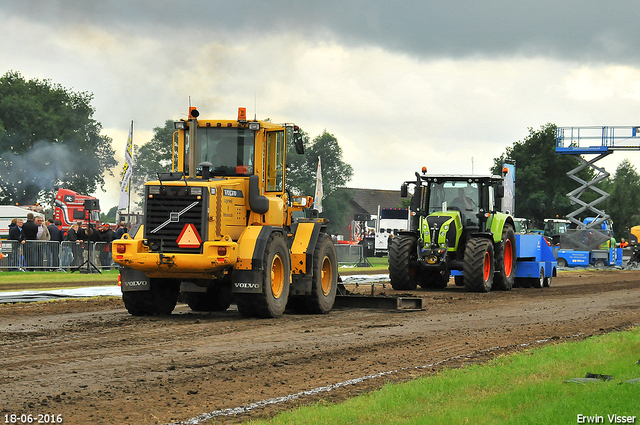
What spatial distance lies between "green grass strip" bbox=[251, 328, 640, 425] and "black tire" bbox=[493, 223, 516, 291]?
1276cm

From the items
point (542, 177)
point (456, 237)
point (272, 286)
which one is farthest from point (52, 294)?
point (542, 177)

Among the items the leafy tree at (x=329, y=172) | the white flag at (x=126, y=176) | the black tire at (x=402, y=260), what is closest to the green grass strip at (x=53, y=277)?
the white flag at (x=126, y=176)

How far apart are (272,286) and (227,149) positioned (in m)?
2.35

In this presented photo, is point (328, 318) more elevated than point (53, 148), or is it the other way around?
point (53, 148)

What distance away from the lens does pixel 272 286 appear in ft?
44.4

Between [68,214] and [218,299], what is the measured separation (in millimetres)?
34870

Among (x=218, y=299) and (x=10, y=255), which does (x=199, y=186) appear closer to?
(x=218, y=299)

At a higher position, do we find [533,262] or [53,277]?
→ [533,262]

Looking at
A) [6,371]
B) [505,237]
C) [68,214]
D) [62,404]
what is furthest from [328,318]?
[68,214]

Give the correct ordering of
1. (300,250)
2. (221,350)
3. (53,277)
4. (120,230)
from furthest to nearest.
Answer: (120,230) < (53,277) < (300,250) < (221,350)

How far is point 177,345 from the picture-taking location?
1031cm

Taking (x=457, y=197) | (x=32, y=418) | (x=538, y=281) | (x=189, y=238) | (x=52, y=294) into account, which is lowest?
(x=32, y=418)

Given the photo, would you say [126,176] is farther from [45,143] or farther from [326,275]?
[45,143]

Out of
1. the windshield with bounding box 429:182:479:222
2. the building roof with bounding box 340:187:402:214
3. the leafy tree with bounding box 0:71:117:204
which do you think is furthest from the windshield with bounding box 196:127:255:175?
the building roof with bounding box 340:187:402:214
